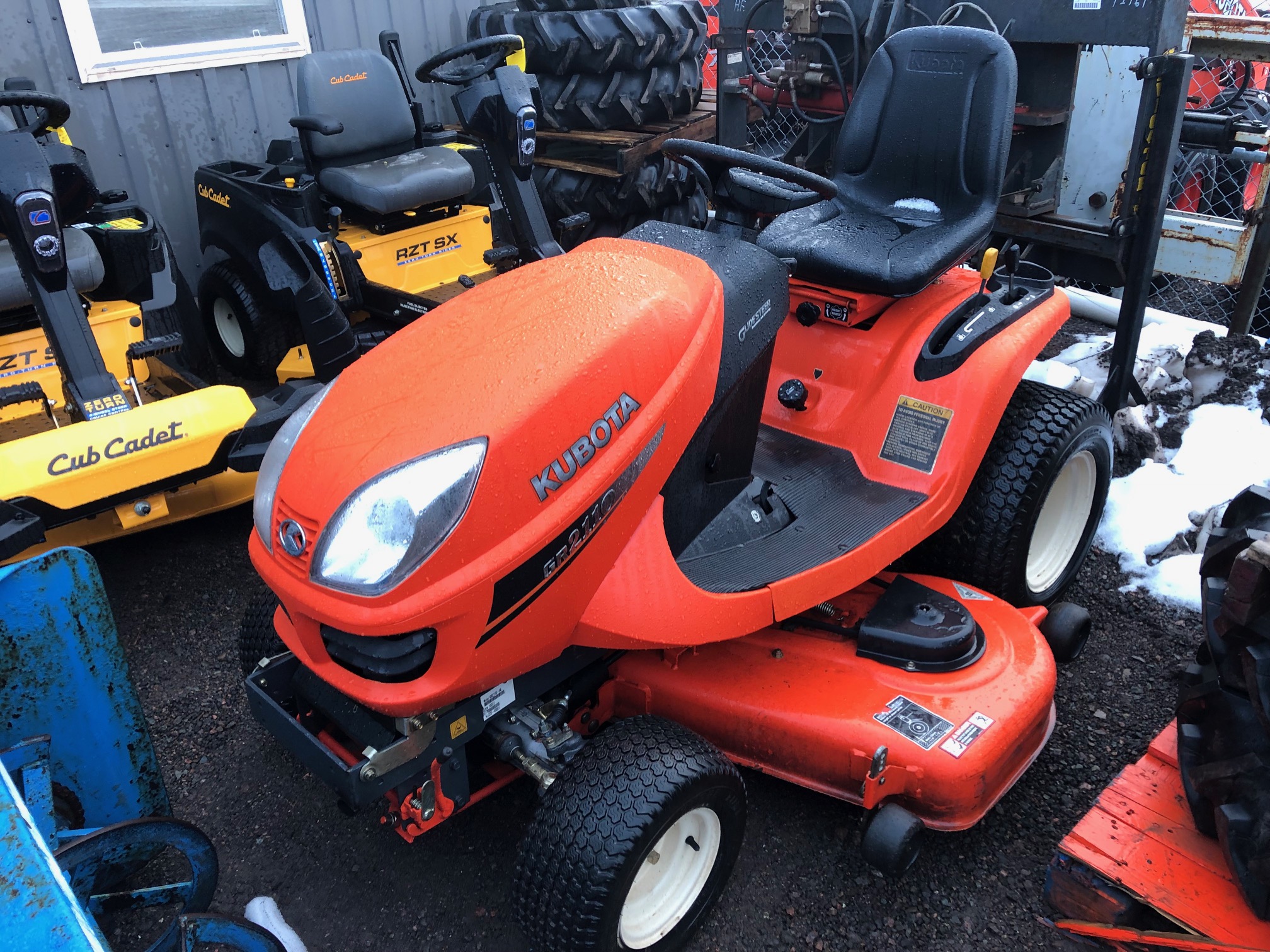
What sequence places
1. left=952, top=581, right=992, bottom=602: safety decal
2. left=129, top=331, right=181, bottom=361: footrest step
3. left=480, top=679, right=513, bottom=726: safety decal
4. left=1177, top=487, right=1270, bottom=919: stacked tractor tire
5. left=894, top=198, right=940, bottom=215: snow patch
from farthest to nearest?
left=129, top=331, right=181, bottom=361: footrest step, left=894, top=198, right=940, bottom=215: snow patch, left=952, top=581, right=992, bottom=602: safety decal, left=480, top=679, right=513, bottom=726: safety decal, left=1177, top=487, right=1270, bottom=919: stacked tractor tire

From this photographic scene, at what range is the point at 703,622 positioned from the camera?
5.95 ft

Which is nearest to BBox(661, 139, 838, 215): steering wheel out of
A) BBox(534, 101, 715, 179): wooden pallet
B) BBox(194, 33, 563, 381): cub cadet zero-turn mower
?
BBox(194, 33, 563, 381): cub cadet zero-turn mower

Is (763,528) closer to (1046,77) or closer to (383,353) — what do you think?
(383,353)

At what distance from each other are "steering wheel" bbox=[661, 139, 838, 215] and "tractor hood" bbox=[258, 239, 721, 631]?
27 cm

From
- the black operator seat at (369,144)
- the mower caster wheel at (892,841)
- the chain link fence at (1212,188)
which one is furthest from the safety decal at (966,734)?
the chain link fence at (1212,188)

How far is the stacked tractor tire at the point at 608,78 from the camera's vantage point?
15.9ft

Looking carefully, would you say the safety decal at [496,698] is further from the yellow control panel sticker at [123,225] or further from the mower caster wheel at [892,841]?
the yellow control panel sticker at [123,225]

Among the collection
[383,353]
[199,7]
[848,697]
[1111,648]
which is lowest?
[1111,648]

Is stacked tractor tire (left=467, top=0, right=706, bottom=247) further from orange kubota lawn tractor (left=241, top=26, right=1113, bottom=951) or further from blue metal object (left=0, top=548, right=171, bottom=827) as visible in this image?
blue metal object (left=0, top=548, right=171, bottom=827)

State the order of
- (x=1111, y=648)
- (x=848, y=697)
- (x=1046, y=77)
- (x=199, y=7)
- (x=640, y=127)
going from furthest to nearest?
(x=640, y=127) < (x=199, y=7) < (x=1046, y=77) < (x=1111, y=648) < (x=848, y=697)

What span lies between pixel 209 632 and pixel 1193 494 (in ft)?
10.1

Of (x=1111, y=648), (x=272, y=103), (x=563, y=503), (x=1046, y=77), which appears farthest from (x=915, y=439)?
(x=272, y=103)

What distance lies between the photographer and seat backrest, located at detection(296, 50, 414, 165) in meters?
4.04

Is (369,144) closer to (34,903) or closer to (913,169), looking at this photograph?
(913,169)
